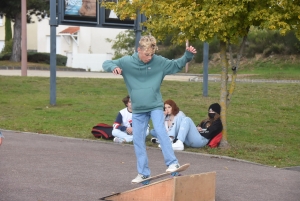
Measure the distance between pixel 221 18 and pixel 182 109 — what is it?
255 inches

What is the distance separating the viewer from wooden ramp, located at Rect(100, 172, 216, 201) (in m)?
6.59

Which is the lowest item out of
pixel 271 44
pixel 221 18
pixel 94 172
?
pixel 94 172

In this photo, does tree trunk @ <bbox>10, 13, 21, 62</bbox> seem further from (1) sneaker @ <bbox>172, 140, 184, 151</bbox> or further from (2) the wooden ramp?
(2) the wooden ramp

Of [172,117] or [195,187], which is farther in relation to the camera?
[172,117]


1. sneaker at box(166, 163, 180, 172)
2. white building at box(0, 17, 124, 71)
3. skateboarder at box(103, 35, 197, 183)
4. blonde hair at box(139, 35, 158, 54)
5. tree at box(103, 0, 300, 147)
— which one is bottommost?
white building at box(0, 17, 124, 71)

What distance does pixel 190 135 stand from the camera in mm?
11273

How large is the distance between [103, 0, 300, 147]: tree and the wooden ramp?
4.32 m

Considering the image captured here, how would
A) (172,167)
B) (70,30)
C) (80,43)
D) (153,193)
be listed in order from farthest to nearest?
(70,30) → (80,43) → (172,167) → (153,193)

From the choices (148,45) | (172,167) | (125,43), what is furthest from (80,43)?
(172,167)

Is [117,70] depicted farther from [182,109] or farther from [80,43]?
[80,43]

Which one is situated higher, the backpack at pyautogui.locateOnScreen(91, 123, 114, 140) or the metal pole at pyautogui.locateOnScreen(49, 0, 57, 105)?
the metal pole at pyautogui.locateOnScreen(49, 0, 57, 105)

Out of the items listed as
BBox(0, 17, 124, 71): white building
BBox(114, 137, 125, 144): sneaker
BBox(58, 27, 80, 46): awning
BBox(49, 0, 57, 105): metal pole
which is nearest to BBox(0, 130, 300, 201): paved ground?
BBox(114, 137, 125, 144): sneaker

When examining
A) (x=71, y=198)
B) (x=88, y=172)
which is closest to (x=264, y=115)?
(x=88, y=172)

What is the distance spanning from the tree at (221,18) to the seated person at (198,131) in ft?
0.62
